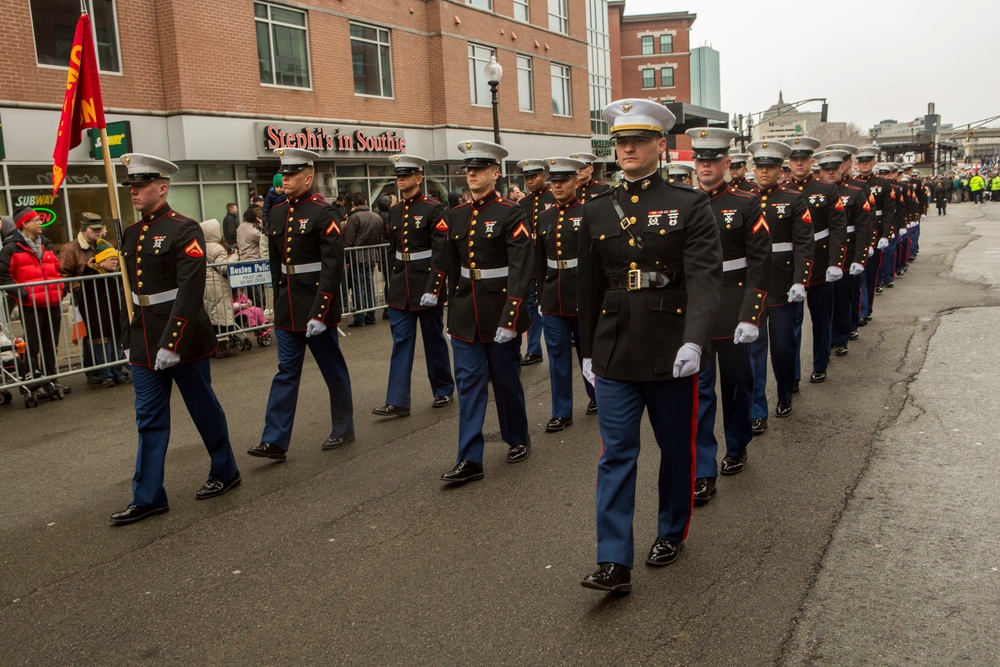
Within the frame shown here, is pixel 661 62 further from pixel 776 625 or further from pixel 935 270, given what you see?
pixel 776 625

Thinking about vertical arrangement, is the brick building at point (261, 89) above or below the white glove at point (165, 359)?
above

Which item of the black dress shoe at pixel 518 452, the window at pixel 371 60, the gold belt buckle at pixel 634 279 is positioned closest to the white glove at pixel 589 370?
the gold belt buckle at pixel 634 279

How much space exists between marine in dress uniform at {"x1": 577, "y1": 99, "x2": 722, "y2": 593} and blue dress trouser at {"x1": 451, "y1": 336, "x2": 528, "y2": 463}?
68.8 inches

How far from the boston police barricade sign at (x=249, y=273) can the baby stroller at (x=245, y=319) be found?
0.68 feet

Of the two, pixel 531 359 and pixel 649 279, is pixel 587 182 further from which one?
pixel 649 279

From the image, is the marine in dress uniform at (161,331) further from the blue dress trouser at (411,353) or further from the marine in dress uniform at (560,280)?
the marine in dress uniform at (560,280)

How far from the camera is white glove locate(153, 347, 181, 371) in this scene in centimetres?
542

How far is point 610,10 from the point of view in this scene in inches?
2635

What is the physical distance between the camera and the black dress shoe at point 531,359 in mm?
10306

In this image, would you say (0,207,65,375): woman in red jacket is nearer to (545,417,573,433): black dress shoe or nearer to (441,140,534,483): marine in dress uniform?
(441,140,534,483): marine in dress uniform

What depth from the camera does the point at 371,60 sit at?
24797mm

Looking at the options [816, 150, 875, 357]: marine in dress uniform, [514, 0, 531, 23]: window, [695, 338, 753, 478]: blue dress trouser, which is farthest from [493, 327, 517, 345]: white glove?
[514, 0, 531, 23]: window

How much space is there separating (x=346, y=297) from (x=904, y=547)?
9.91 metres

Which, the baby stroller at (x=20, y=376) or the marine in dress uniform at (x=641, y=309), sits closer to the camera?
the marine in dress uniform at (x=641, y=309)
